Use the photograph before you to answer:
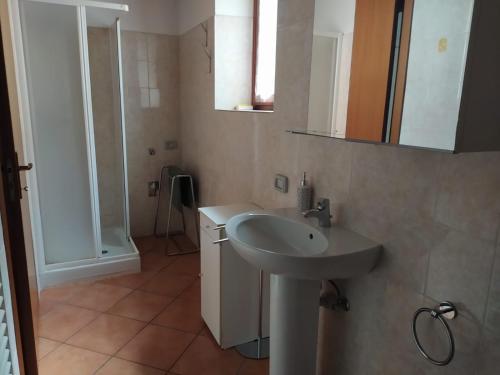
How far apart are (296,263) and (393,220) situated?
A: 389 millimetres

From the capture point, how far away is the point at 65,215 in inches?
107

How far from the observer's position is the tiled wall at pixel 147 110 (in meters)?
3.40

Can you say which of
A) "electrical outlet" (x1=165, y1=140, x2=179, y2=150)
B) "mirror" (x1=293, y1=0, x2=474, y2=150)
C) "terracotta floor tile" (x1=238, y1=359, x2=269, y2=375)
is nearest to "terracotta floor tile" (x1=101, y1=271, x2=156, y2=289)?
"terracotta floor tile" (x1=238, y1=359, x2=269, y2=375)

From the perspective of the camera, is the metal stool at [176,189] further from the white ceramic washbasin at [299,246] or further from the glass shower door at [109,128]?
the white ceramic washbasin at [299,246]

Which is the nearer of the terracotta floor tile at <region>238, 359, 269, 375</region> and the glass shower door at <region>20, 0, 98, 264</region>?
the terracotta floor tile at <region>238, 359, 269, 375</region>

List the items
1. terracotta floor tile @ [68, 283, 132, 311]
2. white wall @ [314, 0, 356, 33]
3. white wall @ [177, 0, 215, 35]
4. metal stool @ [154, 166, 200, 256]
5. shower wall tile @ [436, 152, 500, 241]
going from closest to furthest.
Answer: shower wall tile @ [436, 152, 500, 241] < white wall @ [314, 0, 356, 33] < terracotta floor tile @ [68, 283, 132, 311] < white wall @ [177, 0, 215, 35] < metal stool @ [154, 166, 200, 256]

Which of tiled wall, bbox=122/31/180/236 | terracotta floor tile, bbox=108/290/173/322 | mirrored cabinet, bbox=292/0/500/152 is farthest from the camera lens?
tiled wall, bbox=122/31/180/236

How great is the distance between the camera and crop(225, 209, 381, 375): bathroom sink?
1275 millimetres

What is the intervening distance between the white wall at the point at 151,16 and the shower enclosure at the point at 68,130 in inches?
13.7

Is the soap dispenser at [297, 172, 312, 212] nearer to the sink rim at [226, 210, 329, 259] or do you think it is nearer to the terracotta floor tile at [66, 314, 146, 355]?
the sink rim at [226, 210, 329, 259]

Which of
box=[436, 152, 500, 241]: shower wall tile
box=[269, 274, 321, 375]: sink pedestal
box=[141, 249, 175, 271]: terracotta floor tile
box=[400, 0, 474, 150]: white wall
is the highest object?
box=[400, 0, 474, 150]: white wall

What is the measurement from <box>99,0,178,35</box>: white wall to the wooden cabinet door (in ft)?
8.29

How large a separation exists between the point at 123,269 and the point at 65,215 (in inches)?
24.4

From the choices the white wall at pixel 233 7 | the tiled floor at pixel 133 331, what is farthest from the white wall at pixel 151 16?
the tiled floor at pixel 133 331
